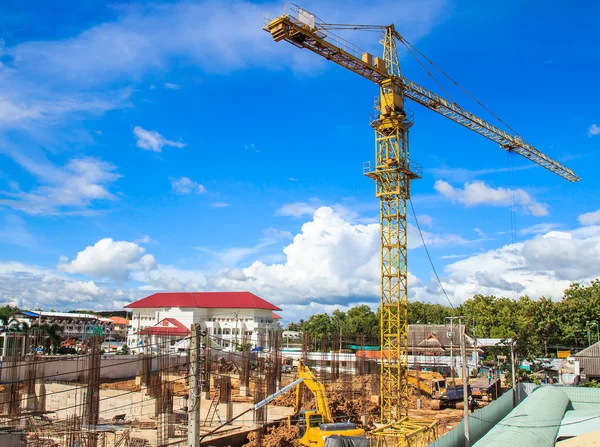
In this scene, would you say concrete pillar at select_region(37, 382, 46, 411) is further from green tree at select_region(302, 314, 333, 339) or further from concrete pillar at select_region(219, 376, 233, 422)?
green tree at select_region(302, 314, 333, 339)

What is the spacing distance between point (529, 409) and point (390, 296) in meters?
10.7

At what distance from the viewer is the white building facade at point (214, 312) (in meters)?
74.7

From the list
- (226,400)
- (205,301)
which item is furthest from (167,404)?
(205,301)

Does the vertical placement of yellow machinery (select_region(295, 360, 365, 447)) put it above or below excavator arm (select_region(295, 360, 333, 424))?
below

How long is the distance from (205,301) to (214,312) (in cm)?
270

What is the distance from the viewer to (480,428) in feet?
71.7

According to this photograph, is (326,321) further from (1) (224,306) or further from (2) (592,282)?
(2) (592,282)

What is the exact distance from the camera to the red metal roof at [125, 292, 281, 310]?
253 ft

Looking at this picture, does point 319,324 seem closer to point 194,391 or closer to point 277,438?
point 277,438


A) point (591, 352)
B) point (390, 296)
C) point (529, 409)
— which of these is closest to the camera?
point (529, 409)

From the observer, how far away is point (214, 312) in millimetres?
78500

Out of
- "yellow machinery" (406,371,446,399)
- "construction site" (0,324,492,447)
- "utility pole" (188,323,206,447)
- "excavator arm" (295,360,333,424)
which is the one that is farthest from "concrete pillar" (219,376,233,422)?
"utility pole" (188,323,206,447)

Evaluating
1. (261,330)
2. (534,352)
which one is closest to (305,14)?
(534,352)

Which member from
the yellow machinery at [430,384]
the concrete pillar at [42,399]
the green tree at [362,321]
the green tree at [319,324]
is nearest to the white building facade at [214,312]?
the green tree at [319,324]
